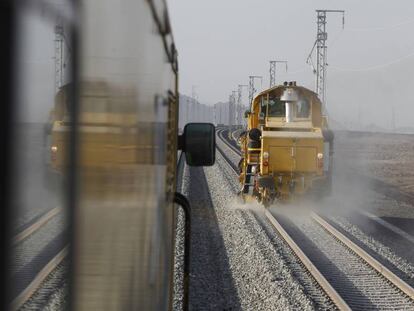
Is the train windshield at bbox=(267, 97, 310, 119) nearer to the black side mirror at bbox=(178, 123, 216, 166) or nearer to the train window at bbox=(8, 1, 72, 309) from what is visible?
the black side mirror at bbox=(178, 123, 216, 166)

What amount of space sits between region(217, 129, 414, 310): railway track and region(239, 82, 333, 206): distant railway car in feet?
5.40

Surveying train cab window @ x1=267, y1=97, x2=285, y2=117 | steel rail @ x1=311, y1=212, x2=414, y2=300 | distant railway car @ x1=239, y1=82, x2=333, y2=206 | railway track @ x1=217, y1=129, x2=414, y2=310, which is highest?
train cab window @ x1=267, y1=97, x2=285, y2=117

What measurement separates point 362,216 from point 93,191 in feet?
51.1

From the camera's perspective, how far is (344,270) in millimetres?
10094

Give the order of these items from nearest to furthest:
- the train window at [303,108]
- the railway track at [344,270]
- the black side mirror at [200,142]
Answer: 1. the black side mirror at [200,142]
2. the railway track at [344,270]
3. the train window at [303,108]

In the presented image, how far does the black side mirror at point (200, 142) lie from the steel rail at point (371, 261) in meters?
5.42

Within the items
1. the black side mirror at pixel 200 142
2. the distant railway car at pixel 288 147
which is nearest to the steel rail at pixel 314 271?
the distant railway car at pixel 288 147

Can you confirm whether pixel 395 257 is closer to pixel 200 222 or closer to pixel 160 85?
pixel 200 222

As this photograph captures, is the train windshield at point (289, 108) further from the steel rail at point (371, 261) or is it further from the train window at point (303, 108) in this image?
the steel rail at point (371, 261)

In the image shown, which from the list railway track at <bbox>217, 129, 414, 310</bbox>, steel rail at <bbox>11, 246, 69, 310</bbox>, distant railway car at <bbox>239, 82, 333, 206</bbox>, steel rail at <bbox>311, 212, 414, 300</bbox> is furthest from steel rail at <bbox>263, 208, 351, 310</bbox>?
steel rail at <bbox>11, 246, 69, 310</bbox>

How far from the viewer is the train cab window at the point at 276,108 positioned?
54.8 feet

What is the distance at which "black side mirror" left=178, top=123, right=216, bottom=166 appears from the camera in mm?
3719

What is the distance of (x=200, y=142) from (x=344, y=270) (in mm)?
6869

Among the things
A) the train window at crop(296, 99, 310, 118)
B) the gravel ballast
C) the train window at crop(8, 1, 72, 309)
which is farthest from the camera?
the train window at crop(296, 99, 310, 118)
